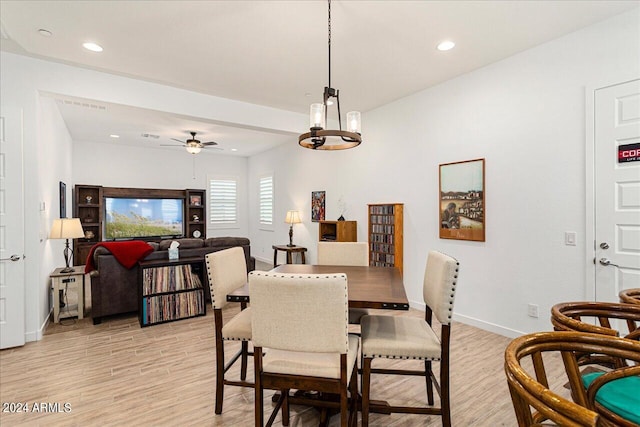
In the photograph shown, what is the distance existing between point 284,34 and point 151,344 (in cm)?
320

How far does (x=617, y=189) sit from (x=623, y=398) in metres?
2.13

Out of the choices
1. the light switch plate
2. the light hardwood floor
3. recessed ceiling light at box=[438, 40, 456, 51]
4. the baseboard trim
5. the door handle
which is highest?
recessed ceiling light at box=[438, 40, 456, 51]

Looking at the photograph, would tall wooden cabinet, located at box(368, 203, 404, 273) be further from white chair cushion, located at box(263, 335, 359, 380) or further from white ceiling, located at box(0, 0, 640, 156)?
white chair cushion, located at box(263, 335, 359, 380)

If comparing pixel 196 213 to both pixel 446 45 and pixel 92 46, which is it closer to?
pixel 92 46

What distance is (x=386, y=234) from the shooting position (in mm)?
4586

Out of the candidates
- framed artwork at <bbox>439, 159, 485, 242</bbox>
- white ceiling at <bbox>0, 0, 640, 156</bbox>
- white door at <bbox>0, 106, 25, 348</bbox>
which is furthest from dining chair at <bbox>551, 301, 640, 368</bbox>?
white door at <bbox>0, 106, 25, 348</bbox>

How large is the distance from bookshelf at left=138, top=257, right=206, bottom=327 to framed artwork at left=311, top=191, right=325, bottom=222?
102 inches

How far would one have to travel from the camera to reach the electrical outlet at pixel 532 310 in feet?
10.3

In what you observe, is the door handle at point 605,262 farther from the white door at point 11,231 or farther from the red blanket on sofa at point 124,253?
→ the white door at point 11,231

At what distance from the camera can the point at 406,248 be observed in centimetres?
447

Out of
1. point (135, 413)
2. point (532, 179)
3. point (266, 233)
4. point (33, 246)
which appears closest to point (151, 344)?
point (135, 413)

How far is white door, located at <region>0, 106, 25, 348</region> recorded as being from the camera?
3139 millimetres

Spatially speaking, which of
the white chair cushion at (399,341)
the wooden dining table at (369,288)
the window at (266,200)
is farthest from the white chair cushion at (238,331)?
the window at (266,200)

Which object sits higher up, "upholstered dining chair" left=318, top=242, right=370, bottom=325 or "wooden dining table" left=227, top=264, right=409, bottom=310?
"upholstered dining chair" left=318, top=242, right=370, bottom=325
